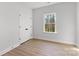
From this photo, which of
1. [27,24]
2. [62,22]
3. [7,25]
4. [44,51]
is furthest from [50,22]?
[7,25]

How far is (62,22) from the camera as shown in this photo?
5062 millimetres

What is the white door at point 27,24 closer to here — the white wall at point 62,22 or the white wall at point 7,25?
the white wall at point 62,22

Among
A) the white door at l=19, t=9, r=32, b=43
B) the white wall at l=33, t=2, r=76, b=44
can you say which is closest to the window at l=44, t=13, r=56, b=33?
the white wall at l=33, t=2, r=76, b=44

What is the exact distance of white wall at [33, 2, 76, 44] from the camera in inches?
184

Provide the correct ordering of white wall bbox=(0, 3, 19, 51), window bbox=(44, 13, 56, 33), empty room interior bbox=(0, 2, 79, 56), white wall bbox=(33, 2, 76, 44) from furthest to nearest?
window bbox=(44, 13, 56, 33)
white wall bbox=(33, 2, 76, 44)
empty room interior bbox=(0, 2, 79, 56)
white wall bbox=(0, 3, 19, 51)

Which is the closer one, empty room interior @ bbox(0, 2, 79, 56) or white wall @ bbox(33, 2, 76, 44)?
empty room interior @ bbox(0, 2, 79, 56)

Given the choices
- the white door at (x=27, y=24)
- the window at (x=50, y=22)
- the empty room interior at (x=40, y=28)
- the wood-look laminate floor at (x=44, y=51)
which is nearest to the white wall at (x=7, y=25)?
the empty room interior at (x=40, y=28)

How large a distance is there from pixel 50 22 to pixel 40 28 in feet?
3.07

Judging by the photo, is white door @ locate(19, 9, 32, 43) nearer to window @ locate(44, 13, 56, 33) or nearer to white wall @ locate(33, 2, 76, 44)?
white wall @ locate(33, 2, 76, 44)

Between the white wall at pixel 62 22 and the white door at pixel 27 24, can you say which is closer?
the white wall at pixel 62 22

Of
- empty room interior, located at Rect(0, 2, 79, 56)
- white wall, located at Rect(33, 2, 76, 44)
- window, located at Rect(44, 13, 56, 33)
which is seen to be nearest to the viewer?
empty room interior, located at Rect(0, 2, 79, 56)

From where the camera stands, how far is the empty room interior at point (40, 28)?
3431mm

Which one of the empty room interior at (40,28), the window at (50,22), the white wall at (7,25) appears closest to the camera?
the white wall at (7,25)

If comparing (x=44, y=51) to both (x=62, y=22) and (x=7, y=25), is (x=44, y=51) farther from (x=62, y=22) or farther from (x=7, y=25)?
(x=62, y=22)
